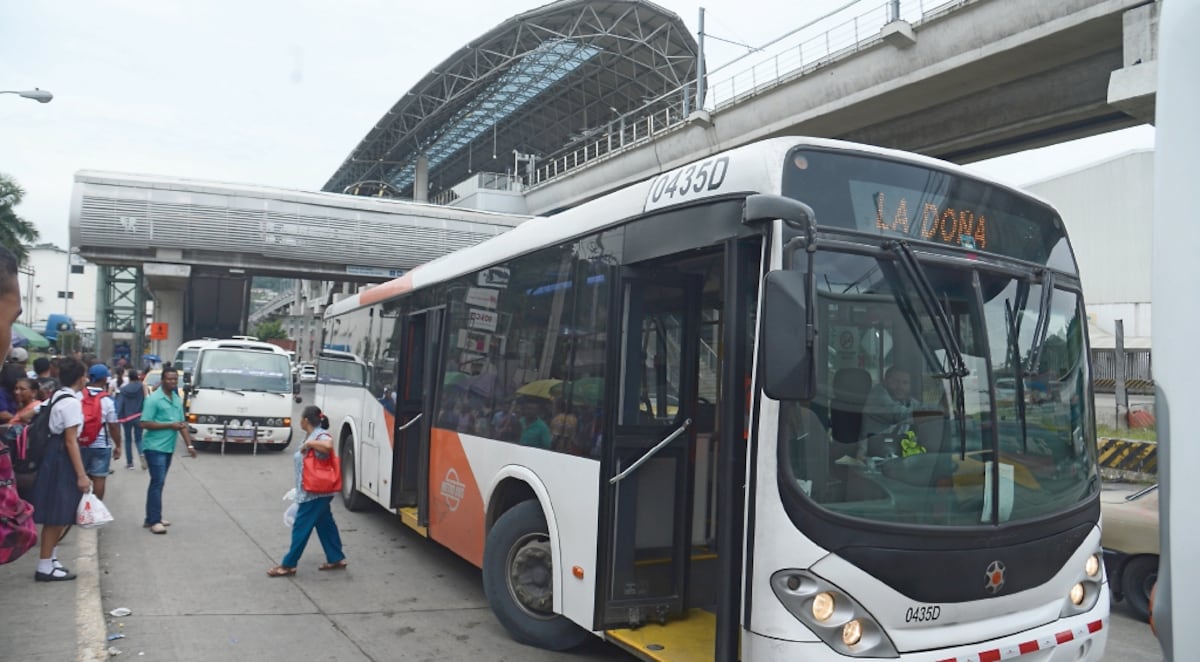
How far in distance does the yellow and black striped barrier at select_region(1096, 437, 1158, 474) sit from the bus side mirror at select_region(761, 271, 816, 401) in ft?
39.6

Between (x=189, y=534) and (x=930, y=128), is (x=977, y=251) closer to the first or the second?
(x=189, y=534)

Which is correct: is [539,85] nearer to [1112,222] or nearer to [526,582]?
[1112,222]

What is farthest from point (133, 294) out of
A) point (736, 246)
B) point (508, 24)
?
point (736, 246)

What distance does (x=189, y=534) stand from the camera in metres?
9.05

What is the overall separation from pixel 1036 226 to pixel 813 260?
64.7 inches

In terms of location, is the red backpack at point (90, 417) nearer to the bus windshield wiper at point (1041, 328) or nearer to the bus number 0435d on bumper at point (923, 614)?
the bus number 0435d on bumper at point (923, 614)

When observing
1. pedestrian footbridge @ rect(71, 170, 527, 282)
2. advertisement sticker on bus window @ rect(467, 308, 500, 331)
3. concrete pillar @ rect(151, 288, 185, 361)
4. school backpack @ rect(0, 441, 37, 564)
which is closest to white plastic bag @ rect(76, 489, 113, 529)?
school backpack @ rect(0, 441, 37, 564)

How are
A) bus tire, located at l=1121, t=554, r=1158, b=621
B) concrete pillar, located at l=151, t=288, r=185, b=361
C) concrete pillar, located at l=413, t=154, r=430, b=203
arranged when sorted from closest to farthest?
1. bus tire, located at l=1121, t=554, r=1158, b=621
2. concrete pillar, located at l=151, t=288, r=185, b=361
3. concrete pillar, located at l=413, t=154, r=430, b=203

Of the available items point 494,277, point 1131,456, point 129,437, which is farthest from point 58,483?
point 1131,456

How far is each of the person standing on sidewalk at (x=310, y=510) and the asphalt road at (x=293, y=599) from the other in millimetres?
165

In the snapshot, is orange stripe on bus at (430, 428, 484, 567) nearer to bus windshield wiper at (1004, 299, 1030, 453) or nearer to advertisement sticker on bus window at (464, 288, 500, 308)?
advertisement sticker on bus window at (464, 288, 500, 308)

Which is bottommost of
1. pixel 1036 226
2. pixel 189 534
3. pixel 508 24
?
pixel 189 534

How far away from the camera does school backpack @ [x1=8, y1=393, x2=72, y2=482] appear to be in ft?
21.7

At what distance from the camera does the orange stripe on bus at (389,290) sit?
916 centimetres
